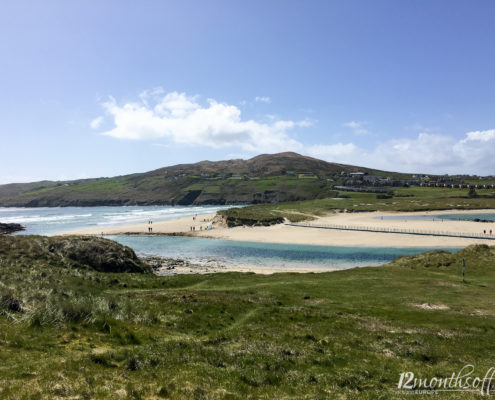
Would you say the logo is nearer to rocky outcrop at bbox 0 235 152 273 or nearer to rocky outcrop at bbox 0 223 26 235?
rocky outcrop at bbox 0 235 152 273

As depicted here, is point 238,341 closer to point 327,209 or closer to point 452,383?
point 452,383

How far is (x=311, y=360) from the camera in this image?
1420cm

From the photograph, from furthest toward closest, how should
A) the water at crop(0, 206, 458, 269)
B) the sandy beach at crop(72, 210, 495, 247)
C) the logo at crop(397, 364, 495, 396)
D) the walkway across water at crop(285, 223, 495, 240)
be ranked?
the walkway across water at crop(285, 223, 495, 240), the sandy beach at crop(72, 210, 495, 247), the water at crop(0, 206, 458, 269), the logo at crop(397, 364, 495, 396)

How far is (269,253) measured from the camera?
72.1 metres

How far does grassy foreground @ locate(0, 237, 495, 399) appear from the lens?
34.6 feet

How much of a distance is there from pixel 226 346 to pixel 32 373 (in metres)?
8.59

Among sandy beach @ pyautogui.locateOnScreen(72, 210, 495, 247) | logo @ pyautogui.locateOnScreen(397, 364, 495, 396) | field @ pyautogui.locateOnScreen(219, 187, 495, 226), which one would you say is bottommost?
sandy beach @ pyautogui.locateOnScreen(72, 210, 495, 247)

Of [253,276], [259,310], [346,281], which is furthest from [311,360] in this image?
[253,276]

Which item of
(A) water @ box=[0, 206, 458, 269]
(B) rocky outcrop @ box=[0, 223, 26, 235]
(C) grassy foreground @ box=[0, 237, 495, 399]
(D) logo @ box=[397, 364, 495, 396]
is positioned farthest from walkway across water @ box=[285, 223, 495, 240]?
(B) rocky outcrop @ box=[0, 223, 26, 235]

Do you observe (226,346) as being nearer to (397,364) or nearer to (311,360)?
(311,360)

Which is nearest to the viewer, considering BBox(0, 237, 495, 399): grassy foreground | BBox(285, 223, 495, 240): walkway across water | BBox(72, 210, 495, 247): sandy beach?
BBox(0, 237, 495, 399): grassy foreground

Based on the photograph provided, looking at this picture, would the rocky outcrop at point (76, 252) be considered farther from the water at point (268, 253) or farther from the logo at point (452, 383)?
the logo at point (452, 383)

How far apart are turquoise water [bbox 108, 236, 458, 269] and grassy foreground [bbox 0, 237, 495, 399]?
3038cm

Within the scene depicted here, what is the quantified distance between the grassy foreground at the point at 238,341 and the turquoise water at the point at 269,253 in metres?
30.4
